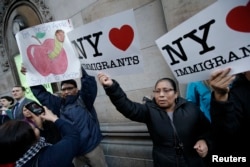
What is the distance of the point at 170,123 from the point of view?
7.15ft

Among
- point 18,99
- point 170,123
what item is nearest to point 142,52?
Result: point 170,123

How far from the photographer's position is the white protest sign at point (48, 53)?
2734 millimetres

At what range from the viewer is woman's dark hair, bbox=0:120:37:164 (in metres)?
1.58

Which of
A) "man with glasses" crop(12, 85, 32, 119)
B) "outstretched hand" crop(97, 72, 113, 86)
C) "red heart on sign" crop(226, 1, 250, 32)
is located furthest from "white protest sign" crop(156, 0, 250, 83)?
"man with glasses" crop(12, 85, 32, 119)

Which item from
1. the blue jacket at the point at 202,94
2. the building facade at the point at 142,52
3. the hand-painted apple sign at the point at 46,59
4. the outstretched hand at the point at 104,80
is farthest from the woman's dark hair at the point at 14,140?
the building facade at the point at 142,52

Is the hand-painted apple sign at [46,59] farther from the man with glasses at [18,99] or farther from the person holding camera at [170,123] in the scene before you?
the man with glasses at [18,99]

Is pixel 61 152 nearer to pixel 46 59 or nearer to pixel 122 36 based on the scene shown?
pixel 122 36

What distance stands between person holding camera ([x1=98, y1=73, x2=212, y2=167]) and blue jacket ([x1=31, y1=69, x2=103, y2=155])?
77 cm

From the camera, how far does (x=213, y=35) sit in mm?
1610

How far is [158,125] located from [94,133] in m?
1.22

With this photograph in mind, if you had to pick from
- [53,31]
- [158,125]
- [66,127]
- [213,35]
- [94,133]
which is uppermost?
[53,31]

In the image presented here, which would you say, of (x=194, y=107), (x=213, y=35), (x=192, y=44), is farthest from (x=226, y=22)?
(x=194, y=107)

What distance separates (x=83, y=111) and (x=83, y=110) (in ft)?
0.04

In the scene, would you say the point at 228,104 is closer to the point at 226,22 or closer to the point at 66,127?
the point at 226,22
